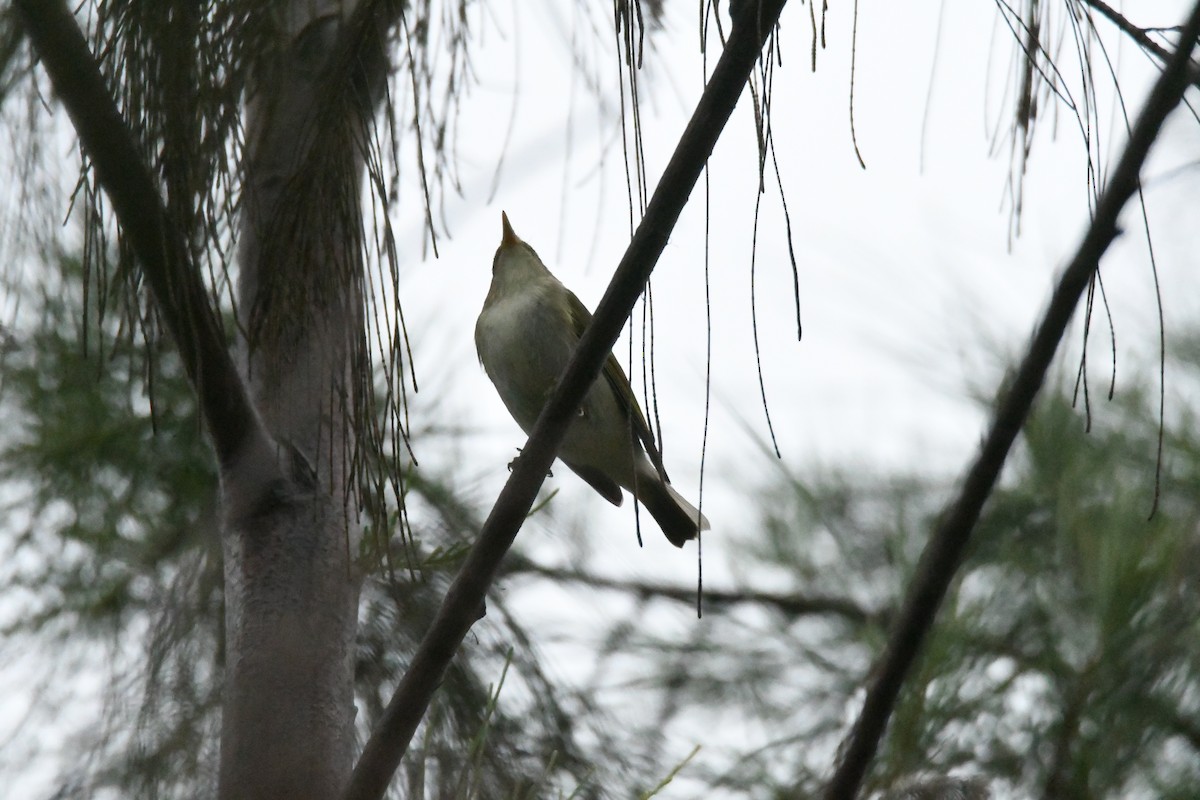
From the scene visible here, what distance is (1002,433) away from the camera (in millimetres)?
1061

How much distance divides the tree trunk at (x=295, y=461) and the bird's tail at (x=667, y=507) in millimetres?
1546

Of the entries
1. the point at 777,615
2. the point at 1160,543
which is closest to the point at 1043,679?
the point at 1160,543

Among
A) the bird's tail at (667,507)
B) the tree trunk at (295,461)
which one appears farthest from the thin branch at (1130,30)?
the bird's tail at (667,507)

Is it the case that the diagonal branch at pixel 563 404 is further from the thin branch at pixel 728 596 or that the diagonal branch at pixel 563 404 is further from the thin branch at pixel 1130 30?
the thin branch at pixel 728 596

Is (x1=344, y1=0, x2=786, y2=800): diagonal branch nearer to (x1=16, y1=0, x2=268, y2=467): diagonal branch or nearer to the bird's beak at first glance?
(x1=16, y1=0, x2=268, y2=467): diagonal branch

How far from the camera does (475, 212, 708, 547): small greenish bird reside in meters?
2.92

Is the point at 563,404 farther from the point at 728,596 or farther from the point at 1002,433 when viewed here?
the point at 728,596

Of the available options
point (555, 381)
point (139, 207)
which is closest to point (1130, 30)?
point (139, 207)

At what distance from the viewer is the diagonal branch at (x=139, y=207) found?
120 centimetres

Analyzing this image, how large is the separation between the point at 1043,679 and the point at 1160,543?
285mm

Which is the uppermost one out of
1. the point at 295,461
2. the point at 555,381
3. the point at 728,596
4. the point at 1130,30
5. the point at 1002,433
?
the point at 555,381

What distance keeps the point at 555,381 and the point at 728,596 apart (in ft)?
2.00

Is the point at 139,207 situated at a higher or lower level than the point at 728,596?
lower

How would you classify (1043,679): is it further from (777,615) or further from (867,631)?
(777,615)
